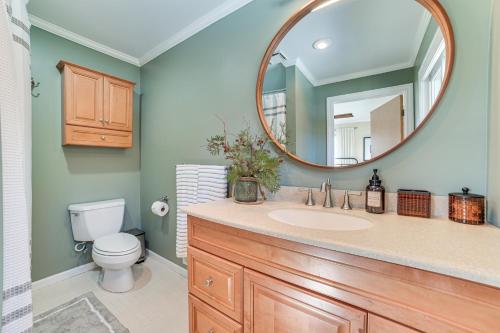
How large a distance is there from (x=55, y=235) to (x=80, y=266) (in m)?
0.40

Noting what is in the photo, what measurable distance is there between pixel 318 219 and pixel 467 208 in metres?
0.58

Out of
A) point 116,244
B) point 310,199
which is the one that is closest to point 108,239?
point 116,244

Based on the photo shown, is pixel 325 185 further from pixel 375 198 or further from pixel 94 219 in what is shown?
pixel 94 219

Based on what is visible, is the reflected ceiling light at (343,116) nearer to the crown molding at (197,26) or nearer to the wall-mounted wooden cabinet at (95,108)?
the crown molding at (197,26)

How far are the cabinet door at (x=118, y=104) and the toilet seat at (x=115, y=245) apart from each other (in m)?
1.08

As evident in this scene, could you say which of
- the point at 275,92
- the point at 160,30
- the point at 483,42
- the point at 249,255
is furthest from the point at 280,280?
the point at 160,30

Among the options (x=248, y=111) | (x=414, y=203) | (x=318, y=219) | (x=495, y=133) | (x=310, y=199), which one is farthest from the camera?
(x=248, y=111)

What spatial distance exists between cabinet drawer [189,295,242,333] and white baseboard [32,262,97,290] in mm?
1697

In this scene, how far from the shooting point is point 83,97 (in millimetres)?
1964

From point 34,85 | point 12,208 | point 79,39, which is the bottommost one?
point 12,208

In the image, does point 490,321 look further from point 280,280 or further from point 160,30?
point 160,30

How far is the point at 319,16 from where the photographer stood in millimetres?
1217

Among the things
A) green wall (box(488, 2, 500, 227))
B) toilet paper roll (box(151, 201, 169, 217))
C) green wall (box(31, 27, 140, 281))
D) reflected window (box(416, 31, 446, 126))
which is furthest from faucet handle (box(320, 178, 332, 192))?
green wall (box(31, 27, 140, 281))

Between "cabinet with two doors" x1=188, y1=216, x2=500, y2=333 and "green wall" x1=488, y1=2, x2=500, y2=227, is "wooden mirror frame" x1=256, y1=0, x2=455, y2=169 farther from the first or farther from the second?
"cabinet with two doors" x1=188, y1=216, x2=500, y2=333
